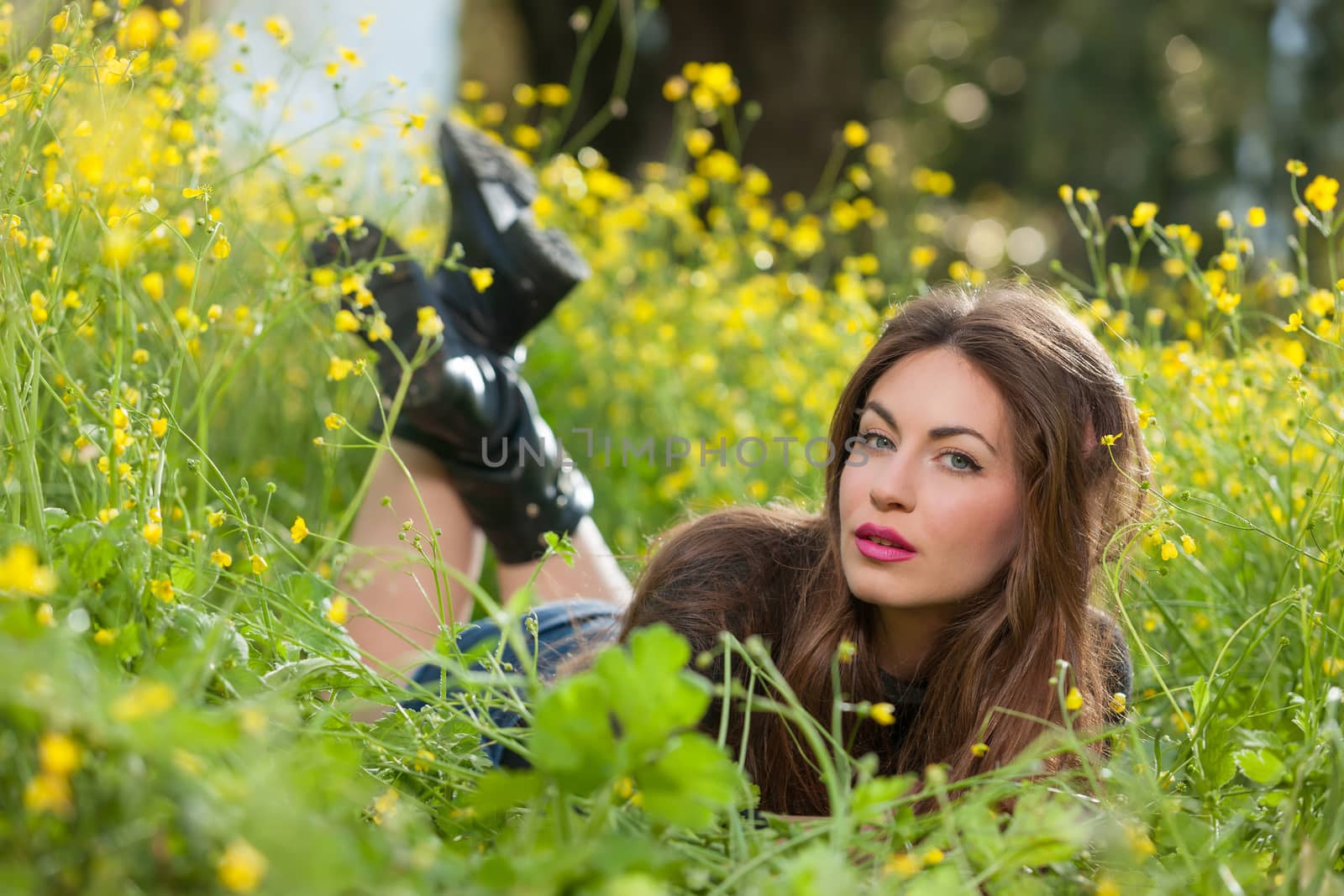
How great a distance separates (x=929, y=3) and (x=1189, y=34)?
1.80 metres

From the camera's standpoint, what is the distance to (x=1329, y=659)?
1332mm

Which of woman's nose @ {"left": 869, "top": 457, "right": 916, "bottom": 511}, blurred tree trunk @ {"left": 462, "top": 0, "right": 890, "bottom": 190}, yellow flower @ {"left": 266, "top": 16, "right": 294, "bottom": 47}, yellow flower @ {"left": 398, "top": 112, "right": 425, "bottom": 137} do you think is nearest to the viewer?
woman's nose @ {"left": 869, "top": 457, "right": 916, "bottom": 511}

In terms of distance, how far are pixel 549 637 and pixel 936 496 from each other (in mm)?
831

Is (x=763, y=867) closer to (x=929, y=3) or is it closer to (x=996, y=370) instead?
(x=996, y=370)

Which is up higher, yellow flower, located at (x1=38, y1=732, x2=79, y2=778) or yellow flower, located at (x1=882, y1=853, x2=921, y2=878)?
yellow flower, located at (x1=38, y1=732, x2=79, y2=778)

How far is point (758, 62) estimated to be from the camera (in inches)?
229

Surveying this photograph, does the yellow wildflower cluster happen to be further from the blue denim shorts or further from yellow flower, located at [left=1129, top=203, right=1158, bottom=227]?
yellow flower, located at [left=1129, top=203, right=1158, bottom=227]

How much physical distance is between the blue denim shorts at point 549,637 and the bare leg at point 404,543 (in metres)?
0.06

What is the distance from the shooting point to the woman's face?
153 centimetres

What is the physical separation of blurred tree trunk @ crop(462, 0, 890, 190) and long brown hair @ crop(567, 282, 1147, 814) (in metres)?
4.14

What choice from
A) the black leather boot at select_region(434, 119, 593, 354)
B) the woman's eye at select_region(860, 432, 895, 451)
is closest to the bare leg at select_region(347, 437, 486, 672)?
the black leather boot at select_region(434, 119, 593, 354)

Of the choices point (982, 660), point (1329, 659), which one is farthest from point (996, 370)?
point (1329, 659)

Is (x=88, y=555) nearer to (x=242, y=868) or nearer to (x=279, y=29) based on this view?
(x=242, y=868)

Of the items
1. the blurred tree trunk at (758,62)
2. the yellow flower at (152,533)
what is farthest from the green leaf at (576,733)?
the blurred tree trunk at (758,62)
